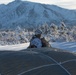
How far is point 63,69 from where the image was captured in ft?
18.3

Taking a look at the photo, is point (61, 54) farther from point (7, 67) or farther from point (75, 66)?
point (7, 67)

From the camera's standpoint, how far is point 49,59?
229 inches

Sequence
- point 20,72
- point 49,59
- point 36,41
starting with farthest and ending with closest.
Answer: point 36,41
point 49,59
point 20,72

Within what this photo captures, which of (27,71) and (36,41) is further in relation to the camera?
(36,41)

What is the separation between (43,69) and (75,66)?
0.57 metres

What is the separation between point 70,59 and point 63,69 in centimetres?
46

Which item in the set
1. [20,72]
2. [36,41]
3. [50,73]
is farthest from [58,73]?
[36,41]

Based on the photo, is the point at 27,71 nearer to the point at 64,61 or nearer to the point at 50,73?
the point at 50,73

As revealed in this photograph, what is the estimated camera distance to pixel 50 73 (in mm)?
5434

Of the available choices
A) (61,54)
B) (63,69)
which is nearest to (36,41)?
(61,54)

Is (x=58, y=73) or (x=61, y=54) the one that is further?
(x=61, y=54)

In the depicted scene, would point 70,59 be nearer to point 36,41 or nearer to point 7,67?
point 7,67

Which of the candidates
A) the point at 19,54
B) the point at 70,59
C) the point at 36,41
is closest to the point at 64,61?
the point at 70,59

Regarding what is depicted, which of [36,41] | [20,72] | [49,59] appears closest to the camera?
[20,72]
